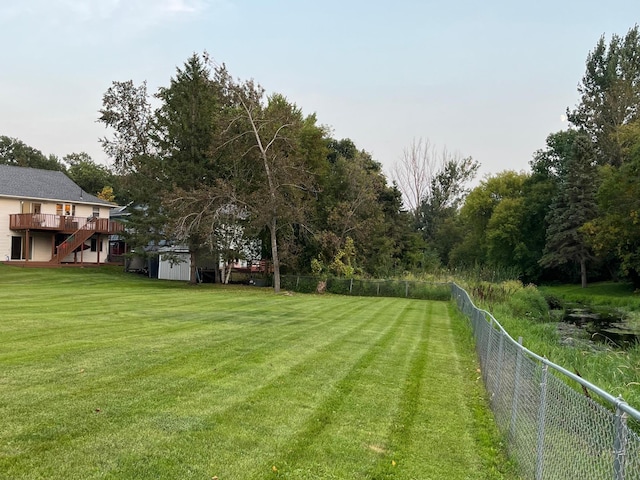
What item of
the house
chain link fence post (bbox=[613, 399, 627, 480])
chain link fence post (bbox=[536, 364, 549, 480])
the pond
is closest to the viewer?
chain link fence post (bbox=[613, 399, 627, 480])

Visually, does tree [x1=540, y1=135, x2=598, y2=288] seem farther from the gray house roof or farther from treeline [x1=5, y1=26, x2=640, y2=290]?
the gray house roof

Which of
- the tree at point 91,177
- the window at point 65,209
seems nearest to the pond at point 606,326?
the window at point 65,209

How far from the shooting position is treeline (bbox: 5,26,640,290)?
28.9 metres

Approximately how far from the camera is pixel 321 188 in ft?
118

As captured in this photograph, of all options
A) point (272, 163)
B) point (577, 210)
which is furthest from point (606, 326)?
point (577, 210)

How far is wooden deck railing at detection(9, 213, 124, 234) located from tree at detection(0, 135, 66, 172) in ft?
120

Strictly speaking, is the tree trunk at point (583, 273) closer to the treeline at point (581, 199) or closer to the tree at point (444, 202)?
the treeline at point (581, 199)

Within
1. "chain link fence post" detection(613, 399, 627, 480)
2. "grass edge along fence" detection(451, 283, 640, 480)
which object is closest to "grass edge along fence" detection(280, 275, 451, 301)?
"grass edge along fence" detection(451, 283, 640, 480)

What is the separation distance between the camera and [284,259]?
1199 inches

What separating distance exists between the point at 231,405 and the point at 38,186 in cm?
3845

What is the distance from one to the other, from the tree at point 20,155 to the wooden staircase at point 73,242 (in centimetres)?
3731

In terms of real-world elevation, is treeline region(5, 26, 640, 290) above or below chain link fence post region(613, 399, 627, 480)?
above

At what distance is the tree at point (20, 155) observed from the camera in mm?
67812

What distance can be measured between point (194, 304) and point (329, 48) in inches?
521
